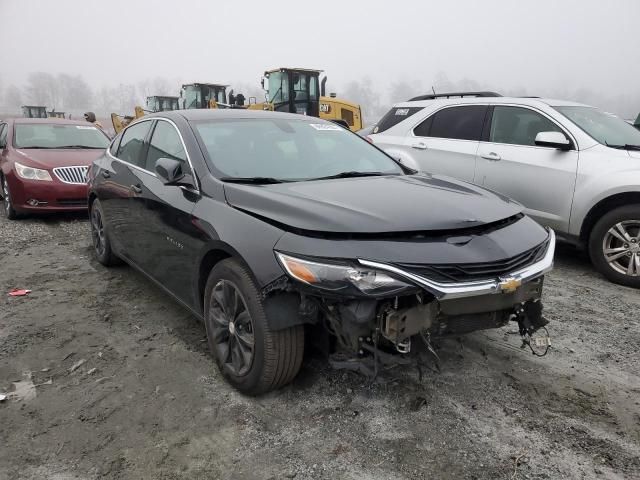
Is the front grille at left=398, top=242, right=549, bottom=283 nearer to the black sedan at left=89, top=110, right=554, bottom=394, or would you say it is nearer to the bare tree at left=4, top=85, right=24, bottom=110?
the black sedan at left=89, top=110, right=554, bottom=394

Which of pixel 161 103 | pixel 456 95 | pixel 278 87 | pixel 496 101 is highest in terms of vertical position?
pixel 278 87

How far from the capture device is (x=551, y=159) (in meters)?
5.09

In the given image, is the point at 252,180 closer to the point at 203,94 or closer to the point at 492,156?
the point at 492,156

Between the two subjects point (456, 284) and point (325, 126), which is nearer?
point (456, 284)

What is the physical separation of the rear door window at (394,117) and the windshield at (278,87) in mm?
9000

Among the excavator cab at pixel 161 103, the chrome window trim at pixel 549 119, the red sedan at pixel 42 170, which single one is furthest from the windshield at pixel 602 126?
the excavator cab at pixel 161 103

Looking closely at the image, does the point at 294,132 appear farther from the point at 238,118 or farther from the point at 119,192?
the point at 119,192

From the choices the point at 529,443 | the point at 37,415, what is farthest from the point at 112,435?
the point at 529,443

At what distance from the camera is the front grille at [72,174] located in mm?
7074

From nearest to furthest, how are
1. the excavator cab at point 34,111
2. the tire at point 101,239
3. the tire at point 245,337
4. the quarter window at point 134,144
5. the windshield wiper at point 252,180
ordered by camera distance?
the tire at point 245,337 → the windshield wiper at point 252,180 → the quarter window at point 134,144 → the tire at point 101,239 → the excavator cab at point 34,111

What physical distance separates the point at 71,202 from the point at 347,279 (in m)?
6.17

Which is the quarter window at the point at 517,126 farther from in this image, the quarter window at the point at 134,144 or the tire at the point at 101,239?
the tire at the point at 101,239

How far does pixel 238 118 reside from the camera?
148 inches

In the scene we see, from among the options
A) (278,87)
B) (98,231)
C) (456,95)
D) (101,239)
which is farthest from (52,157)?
(278,87)
